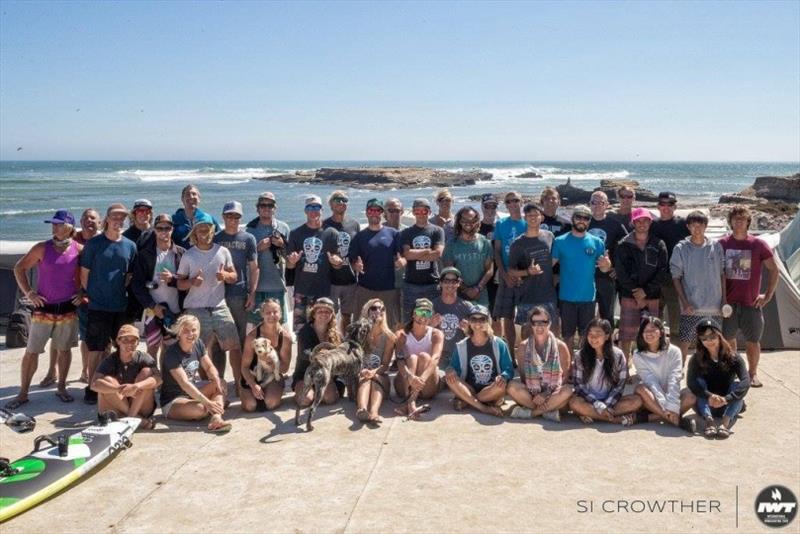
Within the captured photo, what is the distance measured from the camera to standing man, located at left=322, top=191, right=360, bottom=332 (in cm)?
654

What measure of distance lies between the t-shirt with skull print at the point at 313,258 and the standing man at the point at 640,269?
9.03 ft

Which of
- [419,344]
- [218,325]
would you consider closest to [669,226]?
[419,344]

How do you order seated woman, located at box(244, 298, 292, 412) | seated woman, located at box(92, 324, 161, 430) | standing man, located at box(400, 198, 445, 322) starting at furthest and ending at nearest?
standing man, located at box(400, 198, 445, 322), seated woman, located at box(244, 298, 292, 412), seated woman, located at box(92, 324, 161, 430)

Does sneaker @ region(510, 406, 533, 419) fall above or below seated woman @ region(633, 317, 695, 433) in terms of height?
below

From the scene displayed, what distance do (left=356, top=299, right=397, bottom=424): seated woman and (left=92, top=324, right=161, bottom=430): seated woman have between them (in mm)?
1653

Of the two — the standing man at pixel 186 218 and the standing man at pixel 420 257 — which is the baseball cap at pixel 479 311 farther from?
the standing man at pixel 186 218

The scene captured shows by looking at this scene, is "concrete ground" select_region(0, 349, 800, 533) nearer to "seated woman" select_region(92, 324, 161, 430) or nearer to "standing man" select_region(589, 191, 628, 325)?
"seated woman" select_region(92, 324, 161, 430)

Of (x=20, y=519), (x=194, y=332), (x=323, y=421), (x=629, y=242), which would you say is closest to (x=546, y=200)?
(x=629, y=242)

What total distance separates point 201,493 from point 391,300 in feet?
9.73

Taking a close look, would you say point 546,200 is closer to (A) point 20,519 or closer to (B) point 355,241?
(B) point 355,241

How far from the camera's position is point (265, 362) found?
562 cm

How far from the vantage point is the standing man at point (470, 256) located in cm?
634

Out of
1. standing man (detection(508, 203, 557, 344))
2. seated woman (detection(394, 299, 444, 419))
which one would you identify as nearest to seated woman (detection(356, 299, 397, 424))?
seated woman (detection(394, 299, 444, 419))

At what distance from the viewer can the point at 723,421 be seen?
5160 millimetres
